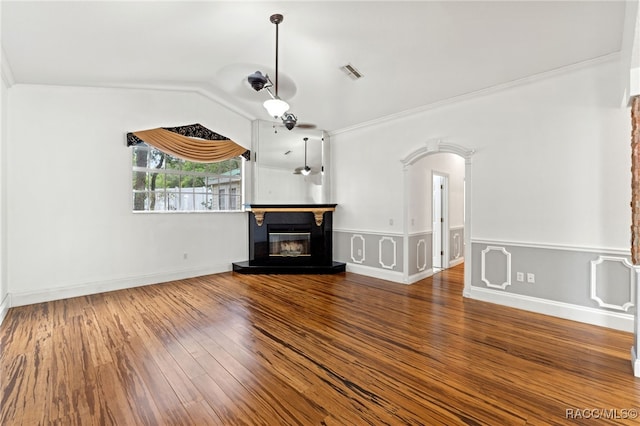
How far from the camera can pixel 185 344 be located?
2.85 metres

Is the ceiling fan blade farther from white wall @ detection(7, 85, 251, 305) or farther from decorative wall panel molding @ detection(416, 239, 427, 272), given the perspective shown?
decorative wall panel molding @ detection(416, 239, 427, 272)

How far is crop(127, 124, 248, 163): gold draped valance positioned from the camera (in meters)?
5.04

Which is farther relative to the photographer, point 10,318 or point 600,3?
point 10,318

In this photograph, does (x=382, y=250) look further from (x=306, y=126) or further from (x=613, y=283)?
(x=613, y=283)

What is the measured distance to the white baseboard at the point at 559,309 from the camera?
3.14 meters

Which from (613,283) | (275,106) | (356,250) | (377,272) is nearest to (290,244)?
(356,250)

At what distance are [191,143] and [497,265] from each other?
5.31 metres

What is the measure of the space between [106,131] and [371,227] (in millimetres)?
4702

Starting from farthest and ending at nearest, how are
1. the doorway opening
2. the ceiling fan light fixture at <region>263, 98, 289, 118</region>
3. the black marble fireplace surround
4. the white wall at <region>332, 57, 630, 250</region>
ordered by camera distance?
the doorway opening < the black marble fireplace surround < the white wall at <region>332, 57, 630, 250</region> < the ceiling fan light fixture at <region>263, 98, 289, 118</region>

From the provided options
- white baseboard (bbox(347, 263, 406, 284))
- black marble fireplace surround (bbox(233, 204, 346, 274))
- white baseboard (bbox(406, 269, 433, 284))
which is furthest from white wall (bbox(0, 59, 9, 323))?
white baseboard (bbox(406, 269, 433, 284))

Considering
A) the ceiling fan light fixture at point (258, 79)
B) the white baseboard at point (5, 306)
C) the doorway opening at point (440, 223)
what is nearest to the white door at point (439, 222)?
the doorway opening at point (440, 223)

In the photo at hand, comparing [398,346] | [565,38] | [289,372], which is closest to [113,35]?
[289,372]

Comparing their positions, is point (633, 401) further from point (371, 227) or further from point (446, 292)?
point (371, 227)

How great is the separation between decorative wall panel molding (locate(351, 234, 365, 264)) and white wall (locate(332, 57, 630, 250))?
201 centimetres
